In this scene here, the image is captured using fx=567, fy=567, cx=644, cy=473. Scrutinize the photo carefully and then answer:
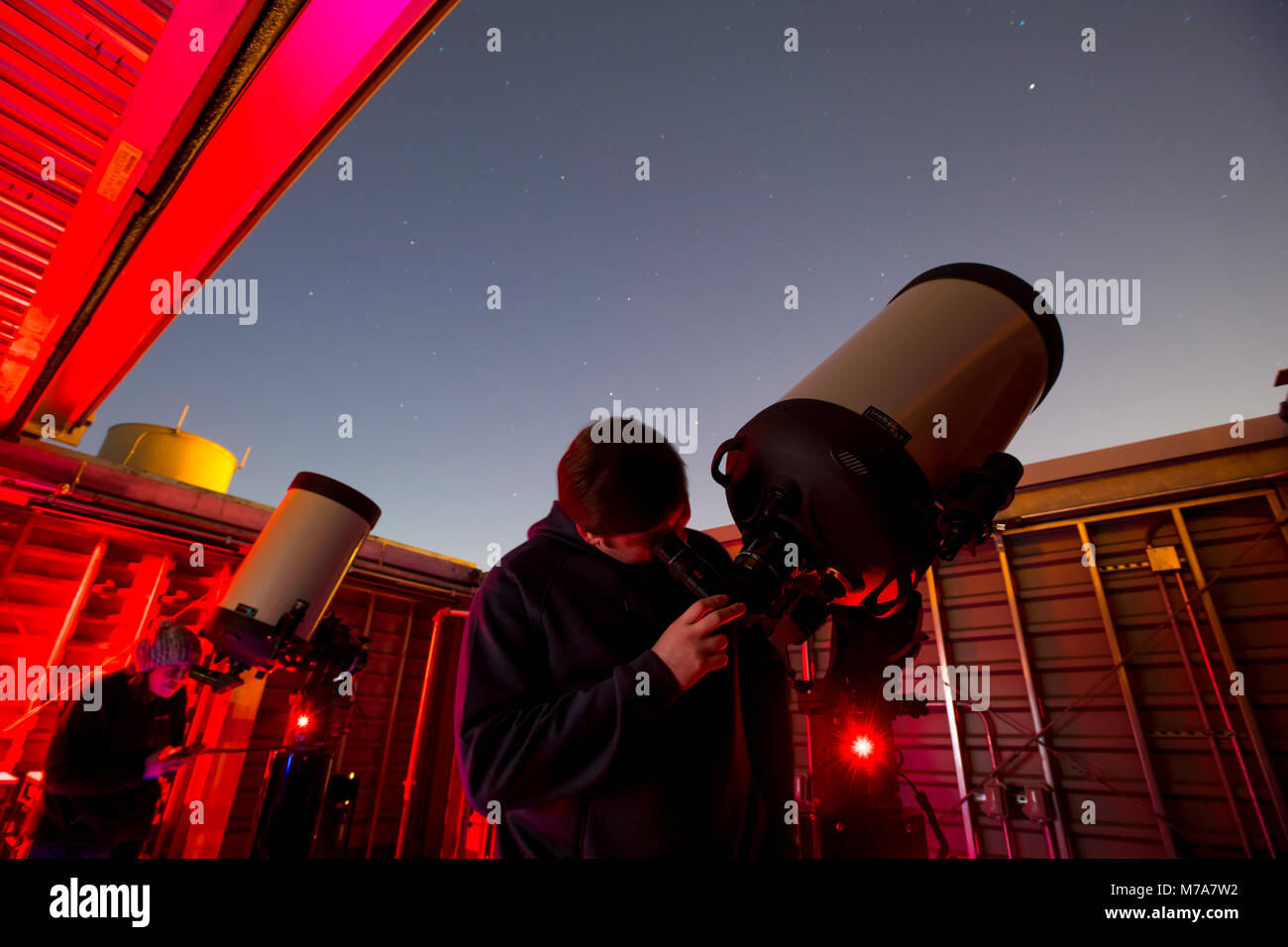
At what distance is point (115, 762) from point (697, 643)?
3853mm

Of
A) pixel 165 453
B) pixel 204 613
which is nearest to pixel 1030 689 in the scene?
pixel 204 613

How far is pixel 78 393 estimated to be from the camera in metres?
3.64

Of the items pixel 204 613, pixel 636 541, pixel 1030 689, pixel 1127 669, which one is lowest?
pixel 636 541

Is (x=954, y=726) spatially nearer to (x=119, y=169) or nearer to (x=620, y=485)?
(x=620, y=485)

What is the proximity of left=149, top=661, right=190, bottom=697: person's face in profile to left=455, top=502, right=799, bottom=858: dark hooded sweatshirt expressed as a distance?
3.02 meters

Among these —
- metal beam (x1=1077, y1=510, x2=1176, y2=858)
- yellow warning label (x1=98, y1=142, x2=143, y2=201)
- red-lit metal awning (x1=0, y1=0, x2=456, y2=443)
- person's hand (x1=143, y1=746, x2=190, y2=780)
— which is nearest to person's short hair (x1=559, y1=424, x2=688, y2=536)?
red-lit metal awning (x1=0, y1=0, x2=456, y2=443)

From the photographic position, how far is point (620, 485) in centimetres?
127

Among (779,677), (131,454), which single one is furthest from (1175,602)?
(131,454)

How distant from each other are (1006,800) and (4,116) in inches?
296

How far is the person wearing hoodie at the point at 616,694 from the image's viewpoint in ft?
3.46

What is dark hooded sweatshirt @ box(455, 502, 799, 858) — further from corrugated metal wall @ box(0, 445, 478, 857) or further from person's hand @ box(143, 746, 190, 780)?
→ corrugated metal wall @ box(0, 445, 478, 857)

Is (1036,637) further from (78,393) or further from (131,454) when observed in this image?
(131,454)

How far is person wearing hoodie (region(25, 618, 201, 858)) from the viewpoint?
294 centimetres
